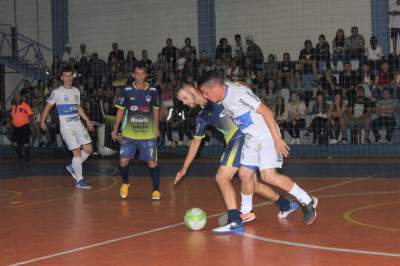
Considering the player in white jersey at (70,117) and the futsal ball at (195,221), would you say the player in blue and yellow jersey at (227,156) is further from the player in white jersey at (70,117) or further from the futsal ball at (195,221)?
the player in white jersey at (70,117)

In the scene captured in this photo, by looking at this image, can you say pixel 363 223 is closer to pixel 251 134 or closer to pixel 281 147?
pixel 281 147

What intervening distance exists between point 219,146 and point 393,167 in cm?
703

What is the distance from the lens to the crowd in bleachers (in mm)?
21125

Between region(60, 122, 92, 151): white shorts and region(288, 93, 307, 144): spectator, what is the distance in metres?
9.24

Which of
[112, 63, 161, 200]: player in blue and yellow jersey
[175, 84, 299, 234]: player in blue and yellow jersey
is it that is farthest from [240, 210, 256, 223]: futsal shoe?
[112, 63, 161, 200]: player in blue and yellow jersey

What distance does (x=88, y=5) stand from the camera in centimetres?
3052

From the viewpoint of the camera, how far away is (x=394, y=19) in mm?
23578

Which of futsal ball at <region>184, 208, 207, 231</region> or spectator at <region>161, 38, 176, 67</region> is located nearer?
→ futsal ball at <region>184, 208, 207, 231</region>

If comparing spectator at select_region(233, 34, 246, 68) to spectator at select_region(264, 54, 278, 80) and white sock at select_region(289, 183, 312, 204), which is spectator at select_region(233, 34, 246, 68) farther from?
white sock at select_region(289, 183, 312, 204)

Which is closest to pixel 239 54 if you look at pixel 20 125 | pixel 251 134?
pixel 20 125

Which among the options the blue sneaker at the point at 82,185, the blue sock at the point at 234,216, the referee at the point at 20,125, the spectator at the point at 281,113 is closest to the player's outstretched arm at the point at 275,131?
the blue sock at the point at 234,216

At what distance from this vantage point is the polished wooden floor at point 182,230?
22.4ft

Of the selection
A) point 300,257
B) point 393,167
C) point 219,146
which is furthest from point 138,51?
point 300,257

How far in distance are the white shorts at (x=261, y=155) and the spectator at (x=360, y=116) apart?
1297 cm
